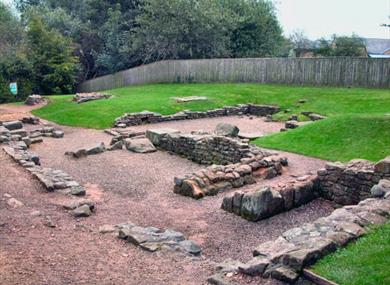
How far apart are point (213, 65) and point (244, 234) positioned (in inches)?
1039

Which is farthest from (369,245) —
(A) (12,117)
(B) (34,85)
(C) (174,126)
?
(B) (34,85)

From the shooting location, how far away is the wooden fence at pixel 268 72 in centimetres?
2628

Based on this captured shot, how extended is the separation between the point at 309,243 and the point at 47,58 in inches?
1449

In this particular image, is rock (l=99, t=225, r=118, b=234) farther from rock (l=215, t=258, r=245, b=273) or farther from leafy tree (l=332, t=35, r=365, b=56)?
leafy tree (l=332, t=35, r=365, b=56)

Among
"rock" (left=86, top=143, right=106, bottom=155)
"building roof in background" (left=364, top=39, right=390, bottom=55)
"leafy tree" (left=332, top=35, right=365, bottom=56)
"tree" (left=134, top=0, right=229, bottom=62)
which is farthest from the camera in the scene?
"building roof in background" (left=364, top=39, right=390, bottom=55)

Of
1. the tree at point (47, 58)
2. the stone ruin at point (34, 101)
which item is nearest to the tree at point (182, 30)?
A: the tree at point (47, 58)

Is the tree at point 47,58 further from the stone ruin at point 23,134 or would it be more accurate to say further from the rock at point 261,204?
the rock at point 261,204

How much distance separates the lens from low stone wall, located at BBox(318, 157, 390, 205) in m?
10.5

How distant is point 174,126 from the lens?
23.3m

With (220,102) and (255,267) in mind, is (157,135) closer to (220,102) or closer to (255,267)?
(220,102)

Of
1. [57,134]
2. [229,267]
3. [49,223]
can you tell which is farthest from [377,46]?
[229,267]

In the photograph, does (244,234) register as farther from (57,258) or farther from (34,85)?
(34,85)

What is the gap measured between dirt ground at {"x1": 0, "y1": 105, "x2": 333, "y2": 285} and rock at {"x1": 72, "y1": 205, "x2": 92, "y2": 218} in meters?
0.17

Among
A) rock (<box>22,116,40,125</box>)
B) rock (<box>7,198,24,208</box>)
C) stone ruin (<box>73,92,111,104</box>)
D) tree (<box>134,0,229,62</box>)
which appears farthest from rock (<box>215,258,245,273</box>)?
tree (<box>134,0,229,62</box>)
